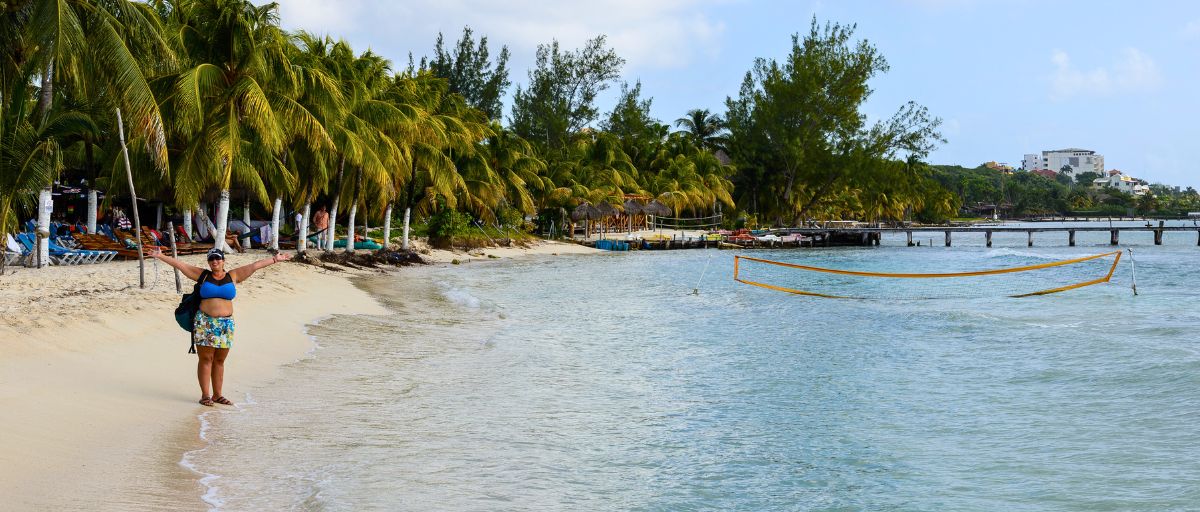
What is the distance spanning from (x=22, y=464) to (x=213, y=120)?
1571 cm

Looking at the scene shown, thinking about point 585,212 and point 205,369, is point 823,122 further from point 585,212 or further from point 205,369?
point 205,369

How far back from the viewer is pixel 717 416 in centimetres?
999

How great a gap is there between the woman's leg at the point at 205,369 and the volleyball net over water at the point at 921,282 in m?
17.3

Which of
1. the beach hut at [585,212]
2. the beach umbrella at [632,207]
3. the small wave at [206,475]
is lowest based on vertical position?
the small wave at [206,475]

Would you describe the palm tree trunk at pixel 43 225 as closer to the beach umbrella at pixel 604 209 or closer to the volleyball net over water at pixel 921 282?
the volleyball net over water at pixel 921 282

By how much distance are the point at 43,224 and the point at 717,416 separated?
1654 centimetres

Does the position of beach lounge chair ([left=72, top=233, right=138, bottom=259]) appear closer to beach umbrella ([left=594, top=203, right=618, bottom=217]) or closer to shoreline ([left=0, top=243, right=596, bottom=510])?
shoreline ([left=0, top=243, right=596, bottom=510])

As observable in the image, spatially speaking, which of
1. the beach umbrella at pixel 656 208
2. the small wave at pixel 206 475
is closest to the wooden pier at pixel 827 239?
the beach umbrella at pixel 656 208

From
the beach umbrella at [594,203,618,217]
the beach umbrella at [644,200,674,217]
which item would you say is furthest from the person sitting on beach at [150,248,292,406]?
the beach umbrella at [644,200,674,217]

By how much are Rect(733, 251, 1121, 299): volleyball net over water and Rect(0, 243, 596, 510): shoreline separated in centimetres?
1482

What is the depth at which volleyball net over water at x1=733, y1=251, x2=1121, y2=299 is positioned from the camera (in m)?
27.0

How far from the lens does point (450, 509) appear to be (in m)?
6.30

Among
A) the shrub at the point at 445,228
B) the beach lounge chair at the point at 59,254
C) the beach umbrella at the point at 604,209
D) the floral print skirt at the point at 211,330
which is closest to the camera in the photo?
the floral print skirt at the point at 211,330

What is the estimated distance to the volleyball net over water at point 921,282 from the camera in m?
27.0
